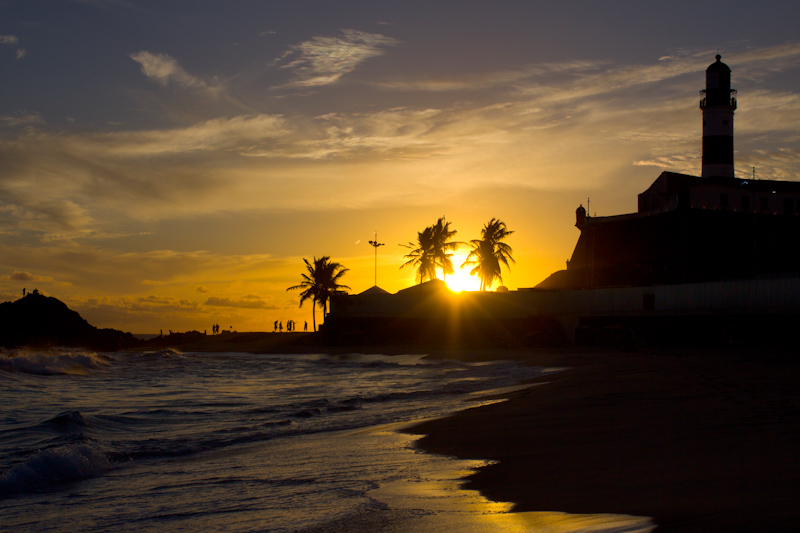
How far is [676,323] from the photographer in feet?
102

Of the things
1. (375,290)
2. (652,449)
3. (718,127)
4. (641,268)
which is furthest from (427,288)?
(652,449)

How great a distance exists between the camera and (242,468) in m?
7.12

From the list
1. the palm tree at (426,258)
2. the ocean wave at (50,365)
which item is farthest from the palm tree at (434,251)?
the ocean wave at (50,365)

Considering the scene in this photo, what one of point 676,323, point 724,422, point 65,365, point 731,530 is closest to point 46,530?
point 731,530

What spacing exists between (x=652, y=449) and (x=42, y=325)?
4811 cm

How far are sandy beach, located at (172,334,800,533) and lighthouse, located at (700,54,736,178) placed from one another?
145 ft

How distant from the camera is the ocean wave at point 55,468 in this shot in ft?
21.5

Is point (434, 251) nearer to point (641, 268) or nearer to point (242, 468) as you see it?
point (641, 268)

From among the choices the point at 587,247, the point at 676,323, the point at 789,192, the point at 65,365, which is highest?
the point at 789,192

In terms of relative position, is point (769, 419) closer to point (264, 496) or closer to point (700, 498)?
point (700, 498)

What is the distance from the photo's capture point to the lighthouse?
50719mm

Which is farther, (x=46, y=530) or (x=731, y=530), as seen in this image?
(x=46, y=530)

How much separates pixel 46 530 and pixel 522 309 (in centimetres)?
3913

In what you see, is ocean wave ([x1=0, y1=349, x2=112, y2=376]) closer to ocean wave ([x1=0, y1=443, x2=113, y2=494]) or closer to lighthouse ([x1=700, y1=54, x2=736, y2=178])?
ocean wave ([x1=0, y1=443, x2=113, y2=494])
